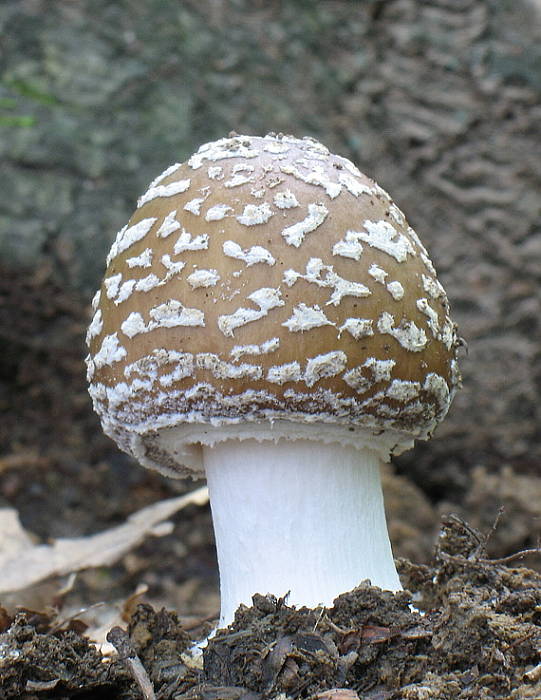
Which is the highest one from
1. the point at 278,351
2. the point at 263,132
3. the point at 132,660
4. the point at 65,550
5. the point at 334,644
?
the point at 278,351

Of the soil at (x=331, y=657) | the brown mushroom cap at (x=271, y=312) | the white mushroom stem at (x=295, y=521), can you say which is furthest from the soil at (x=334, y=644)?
the brown mushroom cap at (x=271, y=312)

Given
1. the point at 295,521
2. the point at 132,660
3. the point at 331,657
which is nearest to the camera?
the point at 331,657

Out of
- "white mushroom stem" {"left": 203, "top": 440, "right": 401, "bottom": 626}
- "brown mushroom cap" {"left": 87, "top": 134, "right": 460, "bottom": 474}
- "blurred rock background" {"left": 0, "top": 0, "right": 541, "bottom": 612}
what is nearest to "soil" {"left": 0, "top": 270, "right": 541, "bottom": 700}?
"white mushroom stem" {"left": 203, "top": 440, "right": 401, "bottom": 626}

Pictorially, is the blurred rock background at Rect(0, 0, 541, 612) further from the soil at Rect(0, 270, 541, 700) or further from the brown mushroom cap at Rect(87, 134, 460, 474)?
the brown mushroom cap at Rect(87, 134, 460, 474)

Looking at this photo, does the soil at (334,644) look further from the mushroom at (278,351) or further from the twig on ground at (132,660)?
the mushroom at (278,351)

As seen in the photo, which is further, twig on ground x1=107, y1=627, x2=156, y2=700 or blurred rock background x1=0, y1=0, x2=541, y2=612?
blurred rock background x1=0, y1=0, x2=541, y2=612

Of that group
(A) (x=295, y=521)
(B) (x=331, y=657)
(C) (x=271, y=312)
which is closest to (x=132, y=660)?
(B) (x=331, y=657)

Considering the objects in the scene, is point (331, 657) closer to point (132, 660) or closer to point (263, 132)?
point (132, 660)

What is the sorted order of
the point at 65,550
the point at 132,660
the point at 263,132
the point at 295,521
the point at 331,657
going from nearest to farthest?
the point at 331,657, the point at 132,660, the point at 295,521, the point at 65,550, the point at 263,132
